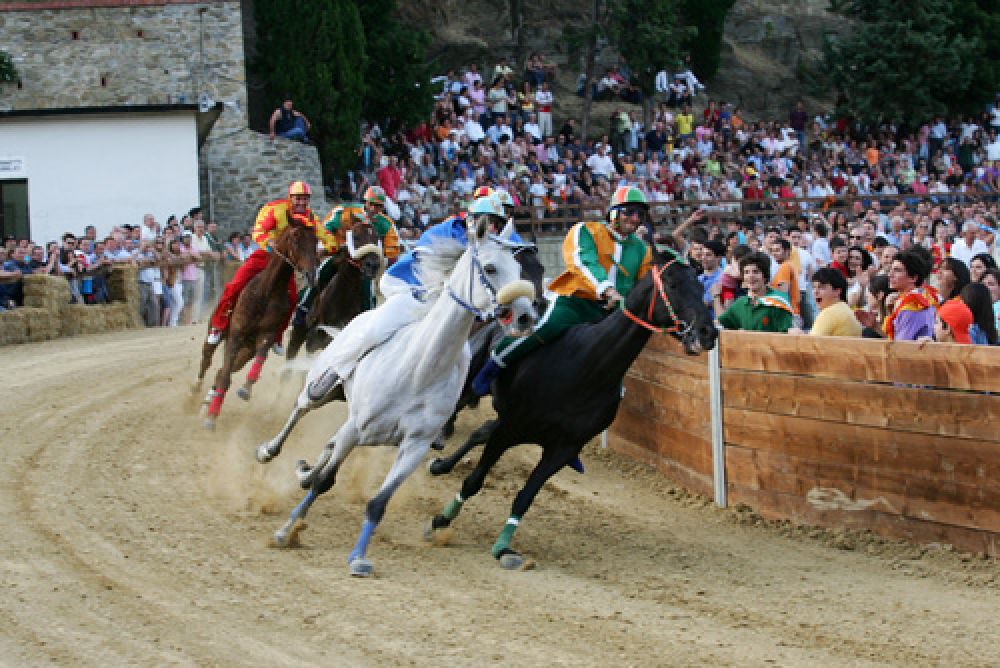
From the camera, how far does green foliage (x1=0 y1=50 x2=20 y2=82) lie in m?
30.9

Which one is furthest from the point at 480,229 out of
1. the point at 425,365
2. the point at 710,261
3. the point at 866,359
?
the point at 710,261

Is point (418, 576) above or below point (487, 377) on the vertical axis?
below

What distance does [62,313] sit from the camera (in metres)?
20.8

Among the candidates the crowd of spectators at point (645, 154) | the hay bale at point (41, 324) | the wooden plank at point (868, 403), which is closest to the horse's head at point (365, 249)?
the wooden plank at point (868, 403)

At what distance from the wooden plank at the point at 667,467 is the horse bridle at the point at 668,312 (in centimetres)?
235

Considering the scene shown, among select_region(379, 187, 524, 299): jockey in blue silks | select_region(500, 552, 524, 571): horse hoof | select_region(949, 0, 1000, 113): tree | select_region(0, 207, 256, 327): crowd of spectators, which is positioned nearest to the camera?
select_region(500, 552, 524, 571): horse hoof

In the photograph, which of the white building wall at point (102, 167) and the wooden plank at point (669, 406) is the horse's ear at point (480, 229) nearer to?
the wooden plank at point (669, 406)

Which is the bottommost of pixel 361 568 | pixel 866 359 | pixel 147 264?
pixel 361 568

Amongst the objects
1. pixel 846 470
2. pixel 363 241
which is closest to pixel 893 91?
pixel 363 241

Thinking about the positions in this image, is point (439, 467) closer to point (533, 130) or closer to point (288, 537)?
point (288, 537)

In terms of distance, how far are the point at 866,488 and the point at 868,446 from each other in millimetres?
311

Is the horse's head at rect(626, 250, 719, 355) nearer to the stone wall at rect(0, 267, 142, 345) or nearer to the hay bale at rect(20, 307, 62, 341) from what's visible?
the stone wall at rect(0, 267, 142, 345)

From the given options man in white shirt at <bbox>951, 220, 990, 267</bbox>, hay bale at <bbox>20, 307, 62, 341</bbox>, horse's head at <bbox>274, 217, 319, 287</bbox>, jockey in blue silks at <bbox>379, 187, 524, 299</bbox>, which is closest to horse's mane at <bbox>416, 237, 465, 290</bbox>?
jockey in blue silks at <bbox>379, 187, 524, 299</bbox>

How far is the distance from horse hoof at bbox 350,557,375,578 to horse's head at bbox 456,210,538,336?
1654 mm
